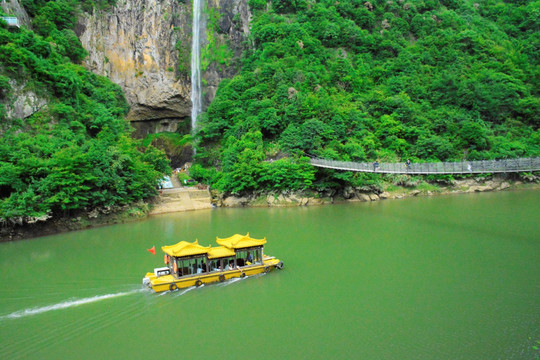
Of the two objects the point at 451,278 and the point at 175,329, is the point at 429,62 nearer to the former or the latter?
the point at 451,278

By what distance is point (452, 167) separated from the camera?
68.1 feet

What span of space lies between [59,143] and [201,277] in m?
16.6

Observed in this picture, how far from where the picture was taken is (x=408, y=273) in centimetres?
1308

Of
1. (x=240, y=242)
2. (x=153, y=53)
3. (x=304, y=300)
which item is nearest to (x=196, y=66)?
(x=153, y=53)

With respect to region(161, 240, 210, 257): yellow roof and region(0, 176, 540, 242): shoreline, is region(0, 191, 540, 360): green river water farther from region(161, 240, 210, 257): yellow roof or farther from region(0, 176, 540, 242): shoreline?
region(0, 176, 540, 242): shoreline

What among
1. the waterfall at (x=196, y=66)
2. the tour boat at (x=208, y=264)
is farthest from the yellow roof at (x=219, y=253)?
the waterfall at (x=196, y=66)

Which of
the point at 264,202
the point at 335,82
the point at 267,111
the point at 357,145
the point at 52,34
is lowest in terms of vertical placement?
the point at 264,202

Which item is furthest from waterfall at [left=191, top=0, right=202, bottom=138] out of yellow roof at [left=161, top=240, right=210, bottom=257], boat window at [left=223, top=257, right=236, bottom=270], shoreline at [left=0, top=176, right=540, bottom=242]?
yellow roof at [left=161, top=240, right=210, bottom=257]

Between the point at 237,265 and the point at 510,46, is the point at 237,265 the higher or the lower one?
the lower one

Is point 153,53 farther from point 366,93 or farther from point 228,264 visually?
point 228,264

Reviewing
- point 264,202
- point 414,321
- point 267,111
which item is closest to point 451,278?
point 414,321

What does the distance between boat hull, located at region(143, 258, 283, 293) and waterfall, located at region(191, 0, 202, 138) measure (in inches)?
1285

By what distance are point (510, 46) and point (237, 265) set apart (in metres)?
51.2

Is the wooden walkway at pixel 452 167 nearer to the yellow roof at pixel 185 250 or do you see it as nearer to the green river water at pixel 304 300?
the green river water at pixel 304 300
